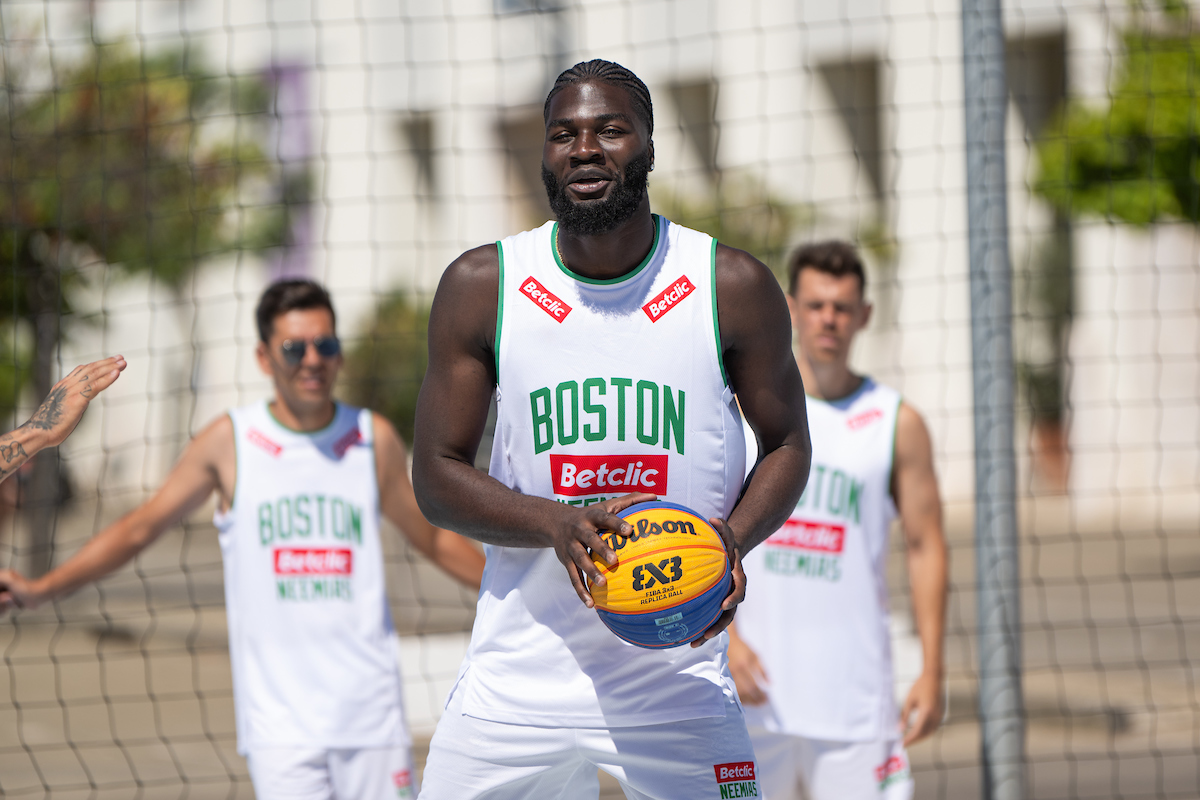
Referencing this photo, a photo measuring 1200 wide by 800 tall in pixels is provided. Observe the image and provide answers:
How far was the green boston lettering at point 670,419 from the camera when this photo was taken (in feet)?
8.15

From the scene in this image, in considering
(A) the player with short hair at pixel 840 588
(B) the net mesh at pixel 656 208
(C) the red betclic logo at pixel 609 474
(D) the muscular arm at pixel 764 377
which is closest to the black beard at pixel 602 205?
(D) the muscular arm at pixel 764 377

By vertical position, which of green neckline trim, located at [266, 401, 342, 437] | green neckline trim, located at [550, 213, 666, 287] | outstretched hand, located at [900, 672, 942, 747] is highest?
green neckline trim, located at [550, 213, 666, 287]

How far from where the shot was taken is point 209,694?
7.66 meters

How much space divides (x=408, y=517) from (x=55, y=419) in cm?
144

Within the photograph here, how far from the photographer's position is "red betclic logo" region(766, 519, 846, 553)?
3730 mm

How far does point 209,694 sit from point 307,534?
14.2 ft

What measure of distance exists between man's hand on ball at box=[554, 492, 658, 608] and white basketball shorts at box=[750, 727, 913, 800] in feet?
5.27

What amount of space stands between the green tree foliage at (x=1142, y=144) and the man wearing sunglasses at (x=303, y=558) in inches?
285

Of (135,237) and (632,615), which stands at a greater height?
(135,237)

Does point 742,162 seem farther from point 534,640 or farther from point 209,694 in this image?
point 534,640

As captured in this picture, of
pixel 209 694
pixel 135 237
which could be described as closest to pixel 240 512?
pixel 209 694

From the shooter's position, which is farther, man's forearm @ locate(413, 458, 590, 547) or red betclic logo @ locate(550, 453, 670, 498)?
red betclic logo @ locate(550, 453, 670, 498)

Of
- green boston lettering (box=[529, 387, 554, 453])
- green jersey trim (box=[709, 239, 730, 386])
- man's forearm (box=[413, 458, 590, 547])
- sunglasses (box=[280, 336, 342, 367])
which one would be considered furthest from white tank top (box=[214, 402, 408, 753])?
green jersey trim (box=[709, 239, 730, 386])

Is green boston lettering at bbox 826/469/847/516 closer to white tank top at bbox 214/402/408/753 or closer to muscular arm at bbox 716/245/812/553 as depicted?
muscular arm at bbox 716/245/812/553
